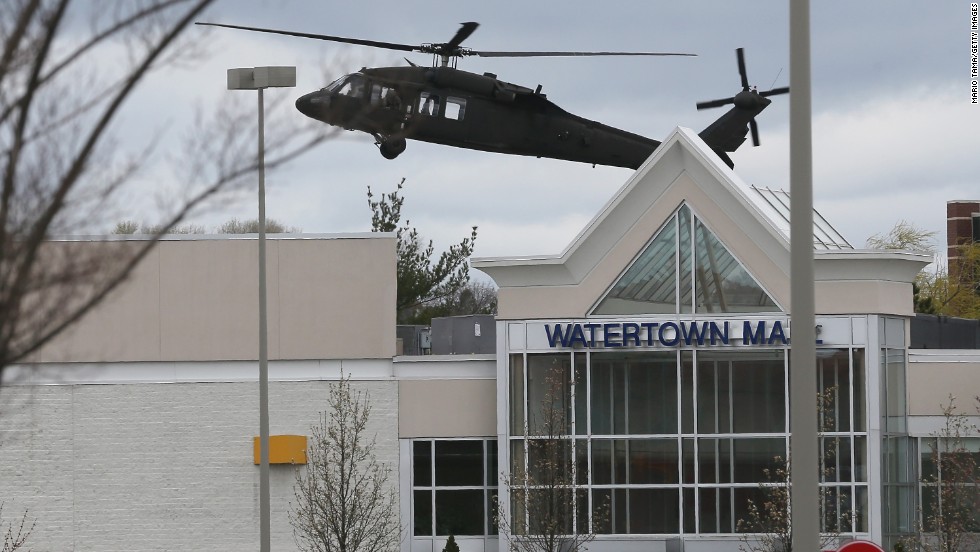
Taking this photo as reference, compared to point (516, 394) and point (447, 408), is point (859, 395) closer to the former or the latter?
point (516, 394)

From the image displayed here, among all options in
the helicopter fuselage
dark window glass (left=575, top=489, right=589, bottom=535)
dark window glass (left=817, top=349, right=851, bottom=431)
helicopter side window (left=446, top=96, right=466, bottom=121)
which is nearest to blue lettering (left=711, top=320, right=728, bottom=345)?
dark window glass (left=817, top=349, right=851, bottom=431)

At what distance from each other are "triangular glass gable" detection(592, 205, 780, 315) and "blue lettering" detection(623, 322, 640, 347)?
1.82 feet

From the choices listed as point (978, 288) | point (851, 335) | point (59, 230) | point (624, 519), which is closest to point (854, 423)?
point (851, 335)

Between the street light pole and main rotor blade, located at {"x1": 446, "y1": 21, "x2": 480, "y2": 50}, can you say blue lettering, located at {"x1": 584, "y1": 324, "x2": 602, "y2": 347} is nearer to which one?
main rotor blade, located at {"x1": 446, "y1": 21, "x2": 480, "y2": 50}

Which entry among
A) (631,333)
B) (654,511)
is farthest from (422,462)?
(631,333)

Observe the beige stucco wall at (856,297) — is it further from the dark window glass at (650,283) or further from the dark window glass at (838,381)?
the dark window glass at (650,283)

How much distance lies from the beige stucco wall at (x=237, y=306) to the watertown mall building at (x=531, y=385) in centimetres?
5

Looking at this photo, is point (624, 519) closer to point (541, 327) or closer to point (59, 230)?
point (541, 327)

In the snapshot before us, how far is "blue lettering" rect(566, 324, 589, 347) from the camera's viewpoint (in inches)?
1216

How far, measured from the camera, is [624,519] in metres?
30.9

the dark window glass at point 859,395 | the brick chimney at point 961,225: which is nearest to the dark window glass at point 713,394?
the dark window glass at point 859,395

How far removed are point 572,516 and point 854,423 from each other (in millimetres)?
6107

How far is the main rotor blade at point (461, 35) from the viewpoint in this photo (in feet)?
130

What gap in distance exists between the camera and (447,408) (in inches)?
1273
